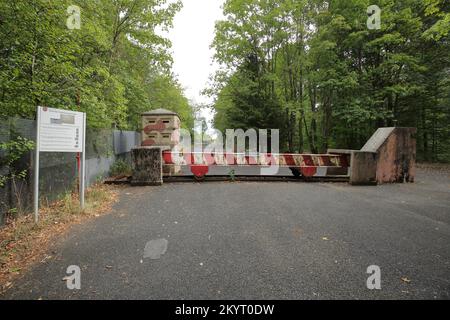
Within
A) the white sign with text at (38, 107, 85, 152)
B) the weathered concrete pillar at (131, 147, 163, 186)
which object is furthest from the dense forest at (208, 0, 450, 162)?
the white sign with text at (38, 107, 85, 152)

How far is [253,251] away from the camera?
133 inches

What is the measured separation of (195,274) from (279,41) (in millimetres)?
20537

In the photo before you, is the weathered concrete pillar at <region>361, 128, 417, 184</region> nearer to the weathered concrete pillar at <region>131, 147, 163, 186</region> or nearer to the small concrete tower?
the weathered concrete pillar at <region>131, 147, 163, 186</region>

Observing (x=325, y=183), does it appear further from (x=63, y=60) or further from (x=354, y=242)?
(x=63, y=60)

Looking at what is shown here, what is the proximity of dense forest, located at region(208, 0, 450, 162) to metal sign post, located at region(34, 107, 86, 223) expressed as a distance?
13483mm

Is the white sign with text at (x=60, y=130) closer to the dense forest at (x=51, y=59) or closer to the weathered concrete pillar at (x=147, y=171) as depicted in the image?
the dense forest at (x=51, y=59)

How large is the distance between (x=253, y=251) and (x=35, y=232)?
12.8 ft

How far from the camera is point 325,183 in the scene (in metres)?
9.16

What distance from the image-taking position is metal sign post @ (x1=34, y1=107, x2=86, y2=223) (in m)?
4.30

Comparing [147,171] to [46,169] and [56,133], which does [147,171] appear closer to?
[46,169]

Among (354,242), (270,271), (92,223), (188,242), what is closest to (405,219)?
(354,242)

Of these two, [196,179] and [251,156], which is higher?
[251,156]

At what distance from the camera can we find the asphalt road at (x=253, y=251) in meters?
2.48

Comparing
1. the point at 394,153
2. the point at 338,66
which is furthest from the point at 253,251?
the point at 338,66
